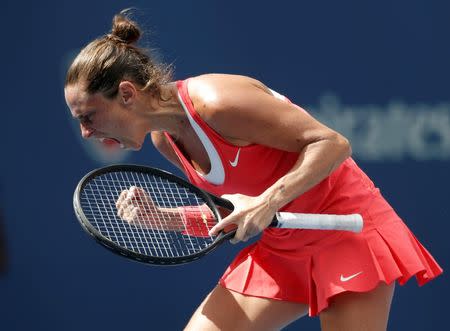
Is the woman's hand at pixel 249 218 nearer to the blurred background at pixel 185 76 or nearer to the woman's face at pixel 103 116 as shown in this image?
the woman's face at pixel 103 116

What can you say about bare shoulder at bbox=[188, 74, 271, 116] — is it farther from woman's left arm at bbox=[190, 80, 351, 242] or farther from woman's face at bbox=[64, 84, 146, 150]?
woman's face at bbox=[64, 84, 146, 150]

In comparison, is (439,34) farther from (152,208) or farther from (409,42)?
(152,208)

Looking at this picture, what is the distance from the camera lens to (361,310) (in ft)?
8.01

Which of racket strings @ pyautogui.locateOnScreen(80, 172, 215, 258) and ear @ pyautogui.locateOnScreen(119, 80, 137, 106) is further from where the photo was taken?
racket strings @ pyautogui.locateOnScreen(80, 172, 215, 258)

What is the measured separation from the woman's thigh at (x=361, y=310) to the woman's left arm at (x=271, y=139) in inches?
13.8

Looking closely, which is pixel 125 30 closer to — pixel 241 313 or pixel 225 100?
→ pixel 225 100

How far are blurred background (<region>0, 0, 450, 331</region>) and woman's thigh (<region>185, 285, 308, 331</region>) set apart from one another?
1.31 meters

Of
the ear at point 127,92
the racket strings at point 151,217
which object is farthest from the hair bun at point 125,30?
the racket strings at point 151,217

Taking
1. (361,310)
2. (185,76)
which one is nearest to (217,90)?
(361,310)

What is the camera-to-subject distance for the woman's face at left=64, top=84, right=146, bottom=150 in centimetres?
243

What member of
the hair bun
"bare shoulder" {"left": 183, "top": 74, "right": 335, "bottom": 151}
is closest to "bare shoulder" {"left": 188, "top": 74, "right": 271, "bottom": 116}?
"bare shoulder" {"left": 183, "top": 74, "right": 335, "bottom": 151}

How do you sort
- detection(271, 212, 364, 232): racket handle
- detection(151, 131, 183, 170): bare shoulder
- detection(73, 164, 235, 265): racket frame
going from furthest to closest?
detection(151, 131, 183, 170): bare shoulder
detection(271, 212, 364, 232): racket handle
detection(73, 164, 235, 265): racket frame

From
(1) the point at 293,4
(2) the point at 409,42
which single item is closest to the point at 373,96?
(2) the point at 409,42

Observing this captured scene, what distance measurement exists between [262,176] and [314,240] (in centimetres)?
25
